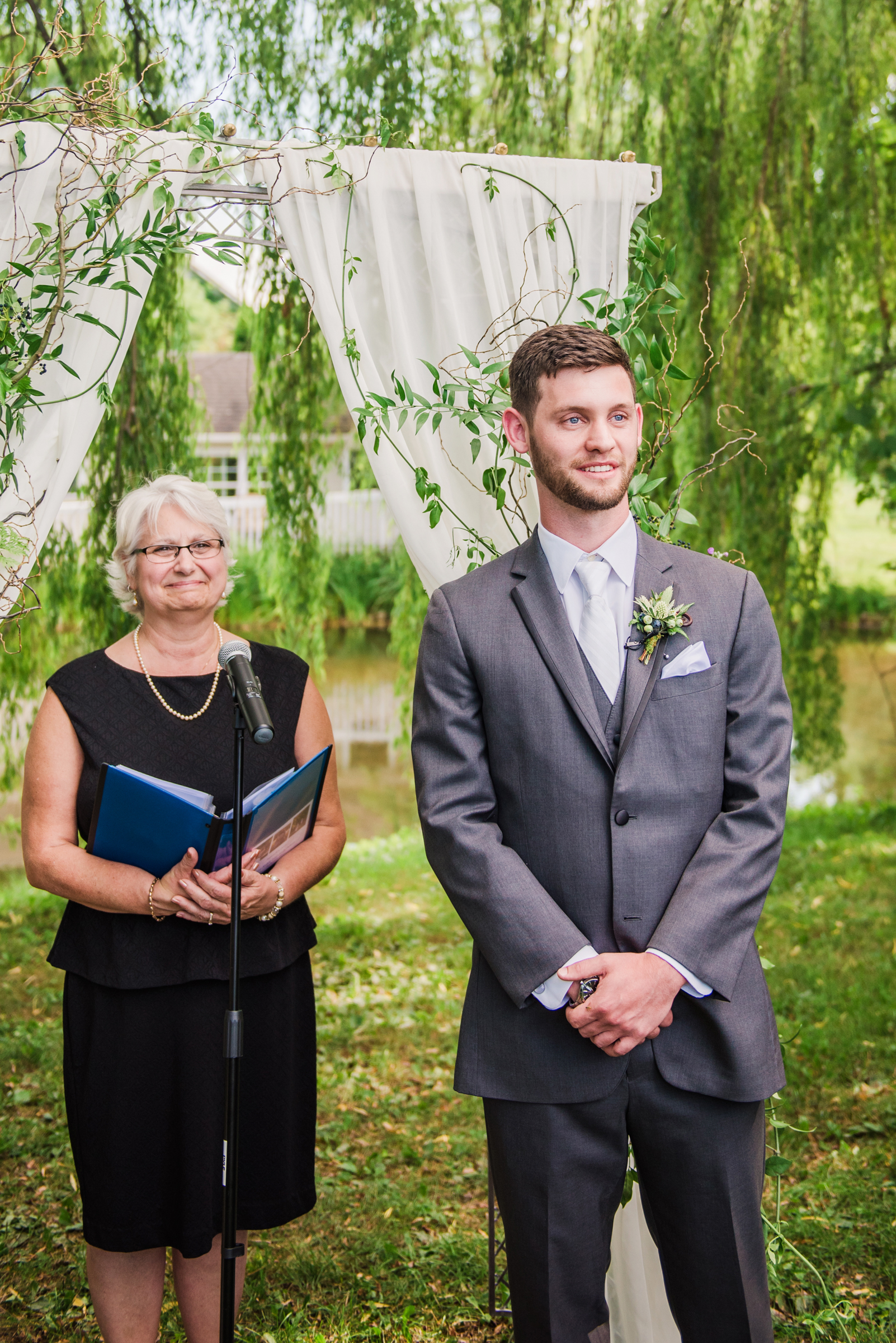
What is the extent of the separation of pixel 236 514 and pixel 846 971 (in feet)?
21.7

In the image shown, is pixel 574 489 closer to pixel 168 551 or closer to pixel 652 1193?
pixel 168 551

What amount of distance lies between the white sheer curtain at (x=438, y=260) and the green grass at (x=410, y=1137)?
71.3 inches

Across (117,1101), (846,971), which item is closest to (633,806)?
(117,1101)

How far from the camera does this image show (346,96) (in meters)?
4.09

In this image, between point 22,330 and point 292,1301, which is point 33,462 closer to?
point 22,330

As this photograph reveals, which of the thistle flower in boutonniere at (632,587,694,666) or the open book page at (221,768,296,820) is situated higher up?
the thistle flower in boutonniere at (632,587,694,666)

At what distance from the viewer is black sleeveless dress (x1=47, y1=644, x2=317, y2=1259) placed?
87.4 inches

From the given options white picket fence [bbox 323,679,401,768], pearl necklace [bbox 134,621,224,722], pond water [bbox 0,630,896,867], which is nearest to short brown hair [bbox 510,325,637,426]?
pearl necklace [bbox 134,621,224,722]

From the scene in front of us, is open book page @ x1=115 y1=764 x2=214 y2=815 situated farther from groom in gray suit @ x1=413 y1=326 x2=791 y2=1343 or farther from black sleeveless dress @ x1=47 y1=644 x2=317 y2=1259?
groom in gray suit @ x1=413 y1=326 x2=791 y2=1343

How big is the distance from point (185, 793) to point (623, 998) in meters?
0.88

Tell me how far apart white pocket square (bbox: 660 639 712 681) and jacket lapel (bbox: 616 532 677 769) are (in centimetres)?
2

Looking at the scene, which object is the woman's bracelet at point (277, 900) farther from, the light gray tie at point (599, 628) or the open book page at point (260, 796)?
the light gray tie at point (599, 628)

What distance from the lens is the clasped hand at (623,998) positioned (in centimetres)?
176

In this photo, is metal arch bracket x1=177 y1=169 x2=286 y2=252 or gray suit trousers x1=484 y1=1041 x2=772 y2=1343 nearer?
gray suit trousers x1=484 y1=1041 x2=772 y2=1343
